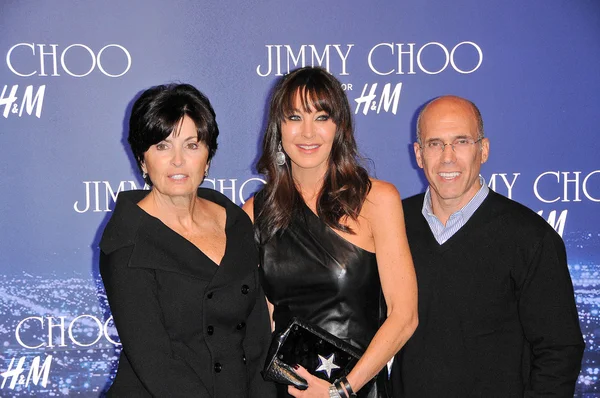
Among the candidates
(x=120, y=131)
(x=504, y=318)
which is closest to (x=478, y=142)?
(x=504, y=318)

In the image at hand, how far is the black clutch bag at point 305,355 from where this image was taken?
264 centimetres

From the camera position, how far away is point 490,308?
277 cm

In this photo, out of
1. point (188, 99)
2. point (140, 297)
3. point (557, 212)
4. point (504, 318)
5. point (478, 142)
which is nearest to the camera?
point (140, 297)

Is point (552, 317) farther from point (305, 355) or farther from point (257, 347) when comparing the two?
point (257, 347)

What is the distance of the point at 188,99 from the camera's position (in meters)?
2.59

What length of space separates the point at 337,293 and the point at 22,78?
289 centimetres

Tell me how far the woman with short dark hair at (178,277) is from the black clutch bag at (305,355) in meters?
0.12

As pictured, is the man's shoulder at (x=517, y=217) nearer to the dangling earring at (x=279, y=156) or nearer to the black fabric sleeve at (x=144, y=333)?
the dangling earring at (x=279, y=156)

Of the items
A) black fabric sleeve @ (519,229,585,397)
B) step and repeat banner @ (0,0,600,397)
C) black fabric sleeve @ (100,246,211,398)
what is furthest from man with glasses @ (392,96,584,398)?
step and repeat banner @ (0,0,600,397)

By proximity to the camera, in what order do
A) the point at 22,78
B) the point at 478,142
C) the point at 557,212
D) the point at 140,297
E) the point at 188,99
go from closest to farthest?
the point at 140,297
the point at 188,99
the point at 478,142
the point at 22,78
the point at 557,212

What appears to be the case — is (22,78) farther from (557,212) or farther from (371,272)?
(557,212)

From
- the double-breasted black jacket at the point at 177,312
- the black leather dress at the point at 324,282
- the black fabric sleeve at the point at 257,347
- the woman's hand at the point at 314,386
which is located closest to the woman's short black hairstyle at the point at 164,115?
the double-breasted black jacket at the point at 177,312

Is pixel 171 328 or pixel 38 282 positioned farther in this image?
pixel 38 282

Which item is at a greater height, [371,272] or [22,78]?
[22,78]
